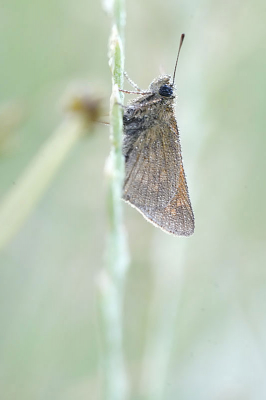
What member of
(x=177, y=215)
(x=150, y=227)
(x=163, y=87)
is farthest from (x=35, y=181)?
(x=150, y=227)

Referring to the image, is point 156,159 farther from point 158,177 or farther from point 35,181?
point 35,181

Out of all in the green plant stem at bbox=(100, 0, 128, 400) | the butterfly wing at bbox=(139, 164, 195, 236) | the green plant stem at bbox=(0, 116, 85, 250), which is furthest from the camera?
the butterfly wing at bbox=(139, 164, 195, 236)

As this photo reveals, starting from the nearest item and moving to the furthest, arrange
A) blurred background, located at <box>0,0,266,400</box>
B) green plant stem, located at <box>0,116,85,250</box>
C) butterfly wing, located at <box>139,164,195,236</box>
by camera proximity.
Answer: green plant stem, located at <box>0,116,85,250</box>, butterfly wing, located at <box>139,164,195,236</box>, blurred background, located at <box>0,0,266,400</box>

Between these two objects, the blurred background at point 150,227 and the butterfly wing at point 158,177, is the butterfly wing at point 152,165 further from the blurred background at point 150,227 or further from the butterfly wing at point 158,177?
the blurred background at point 150,227

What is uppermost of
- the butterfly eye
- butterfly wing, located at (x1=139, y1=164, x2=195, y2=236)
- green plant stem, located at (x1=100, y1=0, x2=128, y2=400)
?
the butterfly eye

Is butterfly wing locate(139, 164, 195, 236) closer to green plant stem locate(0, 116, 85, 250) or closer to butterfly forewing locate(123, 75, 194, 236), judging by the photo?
butterfly forewing locate(123, 75, 194, 236)

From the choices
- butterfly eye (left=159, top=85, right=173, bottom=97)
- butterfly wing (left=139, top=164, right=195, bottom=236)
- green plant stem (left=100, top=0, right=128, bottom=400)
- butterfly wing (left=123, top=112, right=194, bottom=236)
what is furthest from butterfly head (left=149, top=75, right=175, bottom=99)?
green plant stem (left=100, top=0, right=128, bottom=400)
